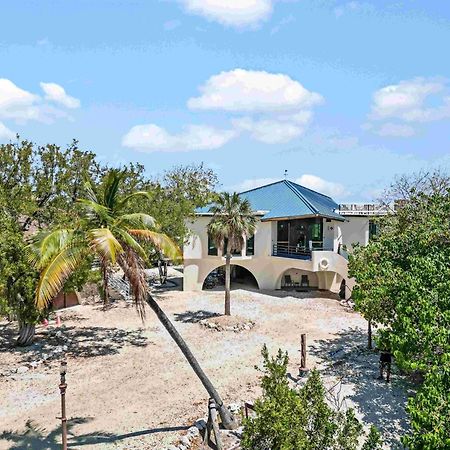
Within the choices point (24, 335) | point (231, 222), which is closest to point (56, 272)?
point (24, 335)

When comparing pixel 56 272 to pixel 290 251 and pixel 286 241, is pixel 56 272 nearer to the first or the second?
pixel 290 251

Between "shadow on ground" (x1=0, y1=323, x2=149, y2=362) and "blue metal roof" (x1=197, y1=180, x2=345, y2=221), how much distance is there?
13.6m

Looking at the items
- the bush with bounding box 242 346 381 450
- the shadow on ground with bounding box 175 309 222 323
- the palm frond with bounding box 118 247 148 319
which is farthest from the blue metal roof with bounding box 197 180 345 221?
the bush with bounding box 242 346 381 450

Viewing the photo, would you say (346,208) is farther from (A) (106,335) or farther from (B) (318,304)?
(A) (106,335)

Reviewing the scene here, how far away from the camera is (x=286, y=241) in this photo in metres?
38.4

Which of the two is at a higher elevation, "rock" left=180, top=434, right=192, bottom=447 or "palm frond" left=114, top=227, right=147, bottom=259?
"palm frond" left=114, top=227, right=147, bottom=259

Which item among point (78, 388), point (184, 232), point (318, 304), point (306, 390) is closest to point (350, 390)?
point (306, 390)

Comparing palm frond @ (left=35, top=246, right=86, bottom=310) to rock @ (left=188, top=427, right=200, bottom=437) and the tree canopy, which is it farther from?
the tree canopy

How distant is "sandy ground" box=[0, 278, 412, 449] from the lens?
15945 millimetres

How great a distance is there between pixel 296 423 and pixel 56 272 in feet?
23.2

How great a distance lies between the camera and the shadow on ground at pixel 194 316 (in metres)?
29.4

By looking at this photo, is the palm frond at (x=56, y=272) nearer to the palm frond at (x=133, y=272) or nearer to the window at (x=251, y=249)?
the palm frond at (x=133, y=272)

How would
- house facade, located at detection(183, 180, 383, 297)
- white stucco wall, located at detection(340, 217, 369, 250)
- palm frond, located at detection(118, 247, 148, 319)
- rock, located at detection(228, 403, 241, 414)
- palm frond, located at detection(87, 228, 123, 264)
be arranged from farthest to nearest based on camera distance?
white stucco wall, located at detection(340, 217, 369, 250), house facade, located at detection(183, 180, 383, 297), rock, located at detection(228, 403, 241, 414), palm frond, located at detection(118, 247, 148, 319), palm frond, located at detection(87, 228, 123, 264)

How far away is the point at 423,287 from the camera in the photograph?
13.6 meters
